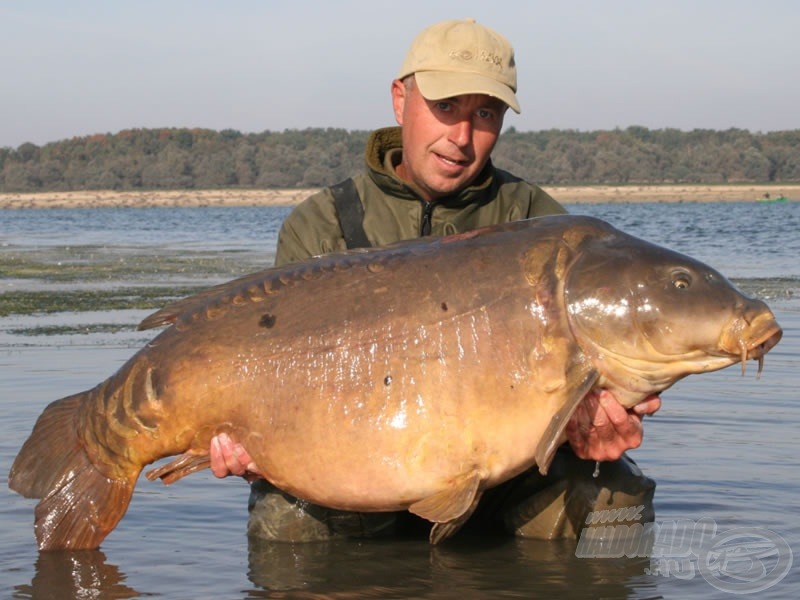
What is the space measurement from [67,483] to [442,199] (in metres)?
1.89

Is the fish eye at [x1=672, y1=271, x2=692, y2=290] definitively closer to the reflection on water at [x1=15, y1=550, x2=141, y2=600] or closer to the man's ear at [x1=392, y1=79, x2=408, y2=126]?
the man's ear at [x1=392, y1=79, x2=408, y2=126]

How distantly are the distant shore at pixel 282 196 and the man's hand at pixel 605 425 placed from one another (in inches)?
3194

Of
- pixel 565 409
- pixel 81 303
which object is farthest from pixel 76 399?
pixel 81 303

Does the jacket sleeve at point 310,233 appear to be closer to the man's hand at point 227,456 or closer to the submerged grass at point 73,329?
the man's hand at point 227,456

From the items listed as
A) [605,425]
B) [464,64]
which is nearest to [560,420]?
[605,425]

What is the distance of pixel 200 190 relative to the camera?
110 m

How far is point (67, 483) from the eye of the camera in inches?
177

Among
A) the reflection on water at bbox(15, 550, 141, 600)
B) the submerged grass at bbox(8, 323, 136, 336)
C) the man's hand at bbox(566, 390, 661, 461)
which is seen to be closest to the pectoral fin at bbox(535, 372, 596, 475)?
the man's hand at bbox(566, 390, 661, 461)

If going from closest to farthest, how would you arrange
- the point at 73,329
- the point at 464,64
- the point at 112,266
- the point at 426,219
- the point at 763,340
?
the point at 763,340 < the point at 464,64 < the point at 426,219 < the point at 73,329 < the point at 112,266

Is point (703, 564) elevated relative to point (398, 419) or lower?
lower

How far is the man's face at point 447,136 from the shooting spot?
196 inches

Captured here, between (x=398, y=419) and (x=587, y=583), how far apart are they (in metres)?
1.14

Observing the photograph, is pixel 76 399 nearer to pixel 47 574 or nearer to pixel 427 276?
pixel 47 574

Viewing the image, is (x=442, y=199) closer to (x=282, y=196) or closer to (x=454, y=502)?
(x=454, y=502)
